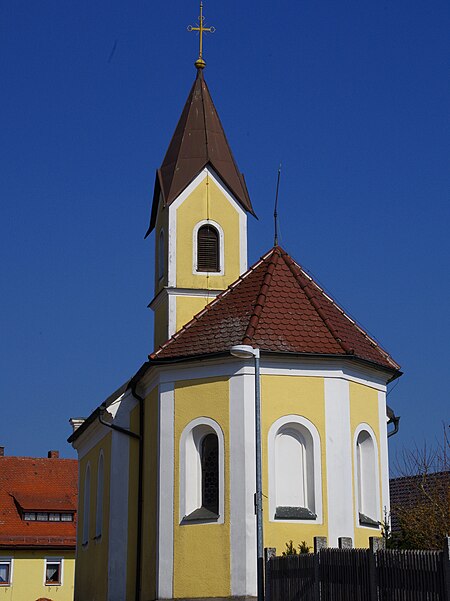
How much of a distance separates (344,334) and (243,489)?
16.1 feet

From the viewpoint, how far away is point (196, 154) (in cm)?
3059

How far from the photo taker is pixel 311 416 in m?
23.5

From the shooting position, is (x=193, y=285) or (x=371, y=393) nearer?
(x=371, y=393)

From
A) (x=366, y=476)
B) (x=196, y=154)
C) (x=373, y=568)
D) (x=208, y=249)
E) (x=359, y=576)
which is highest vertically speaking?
(x=196, y=154)

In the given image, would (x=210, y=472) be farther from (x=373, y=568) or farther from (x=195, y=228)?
(x=195, y=228)

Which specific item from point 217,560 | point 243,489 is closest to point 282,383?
point 243,489

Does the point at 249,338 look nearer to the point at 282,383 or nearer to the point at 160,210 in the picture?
the point at 282,383

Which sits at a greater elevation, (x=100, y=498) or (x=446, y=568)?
(x=100, y=498)

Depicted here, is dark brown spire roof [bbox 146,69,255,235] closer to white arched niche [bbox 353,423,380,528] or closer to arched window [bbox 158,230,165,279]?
arched window [bbox 158,230,165,279]

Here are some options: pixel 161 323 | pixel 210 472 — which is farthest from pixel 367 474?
pixel 161 323

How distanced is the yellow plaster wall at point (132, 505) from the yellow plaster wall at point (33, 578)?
2375 cm

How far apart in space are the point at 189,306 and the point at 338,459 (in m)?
7.63

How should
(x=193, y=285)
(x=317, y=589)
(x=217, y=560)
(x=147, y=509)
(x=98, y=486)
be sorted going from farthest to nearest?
(x=98, y=486) < (x=193, y=285) < (x=147, y=509) < (x=217, y=560) < (x=317, y=589)

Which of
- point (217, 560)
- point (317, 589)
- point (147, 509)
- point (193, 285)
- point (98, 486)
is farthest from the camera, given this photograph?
point (98, 486)
